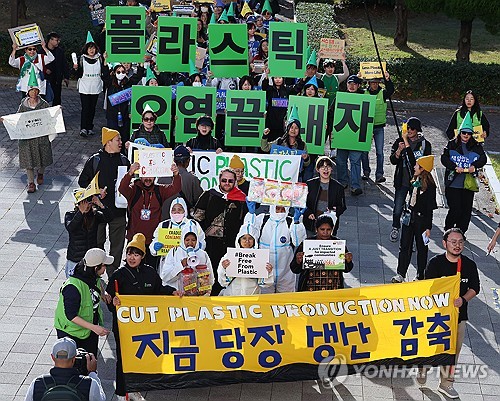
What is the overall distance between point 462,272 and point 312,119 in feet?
17.3

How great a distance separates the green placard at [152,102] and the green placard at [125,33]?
4.27ft

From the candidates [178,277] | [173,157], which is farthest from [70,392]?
[173,157]

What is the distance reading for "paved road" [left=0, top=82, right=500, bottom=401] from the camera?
31.1 ft

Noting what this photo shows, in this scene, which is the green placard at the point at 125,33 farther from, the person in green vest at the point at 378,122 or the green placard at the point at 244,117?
the person in green vest at the point at 378,122

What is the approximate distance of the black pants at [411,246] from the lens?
1170 centimetres

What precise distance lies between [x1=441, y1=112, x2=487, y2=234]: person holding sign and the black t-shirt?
366 centimetres

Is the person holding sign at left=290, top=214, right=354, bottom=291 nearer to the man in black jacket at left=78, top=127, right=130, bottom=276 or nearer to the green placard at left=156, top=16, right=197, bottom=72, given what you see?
the man in black jacket at left=78, top=127, right=130, bottom=276

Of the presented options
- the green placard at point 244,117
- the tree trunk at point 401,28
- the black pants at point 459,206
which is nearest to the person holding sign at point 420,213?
the black pants at point 459,206

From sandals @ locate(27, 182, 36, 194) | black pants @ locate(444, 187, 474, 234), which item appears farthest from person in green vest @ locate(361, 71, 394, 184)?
sandals @ locate(27, 182, 36, 194)

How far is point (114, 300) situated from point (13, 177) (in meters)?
6.87

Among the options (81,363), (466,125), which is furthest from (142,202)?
(466,125)

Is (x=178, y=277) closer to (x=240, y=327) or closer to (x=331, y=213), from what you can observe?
(x=240, y=327)

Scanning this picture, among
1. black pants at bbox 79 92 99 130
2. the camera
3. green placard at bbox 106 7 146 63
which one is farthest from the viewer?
black pants at bbox 79 92 99 130

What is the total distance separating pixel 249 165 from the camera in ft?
42.7
